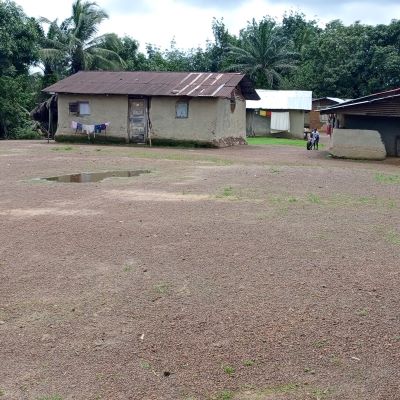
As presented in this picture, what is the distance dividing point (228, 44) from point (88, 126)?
101 ft

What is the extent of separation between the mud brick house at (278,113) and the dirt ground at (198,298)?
1127 inches

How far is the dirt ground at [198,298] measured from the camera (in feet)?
13.0

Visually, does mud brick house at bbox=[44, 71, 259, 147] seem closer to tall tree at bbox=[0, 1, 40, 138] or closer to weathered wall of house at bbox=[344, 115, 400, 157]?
weathered wall of house at bbox=[344, 115, 400, 157]

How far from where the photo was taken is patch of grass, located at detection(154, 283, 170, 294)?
5.63m

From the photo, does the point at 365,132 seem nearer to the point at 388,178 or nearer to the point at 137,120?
the point at 388,178

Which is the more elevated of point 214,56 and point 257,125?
point 214,56

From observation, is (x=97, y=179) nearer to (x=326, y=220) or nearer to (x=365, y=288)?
(x=326, y=220)

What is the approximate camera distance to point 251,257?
270 inches

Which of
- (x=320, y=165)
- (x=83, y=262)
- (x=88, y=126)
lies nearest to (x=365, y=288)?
(x=83, y=262)

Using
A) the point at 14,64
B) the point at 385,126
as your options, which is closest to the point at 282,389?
the point at 385,126

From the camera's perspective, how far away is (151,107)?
26.8 meters

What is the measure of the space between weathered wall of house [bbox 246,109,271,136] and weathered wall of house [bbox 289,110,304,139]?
173cm

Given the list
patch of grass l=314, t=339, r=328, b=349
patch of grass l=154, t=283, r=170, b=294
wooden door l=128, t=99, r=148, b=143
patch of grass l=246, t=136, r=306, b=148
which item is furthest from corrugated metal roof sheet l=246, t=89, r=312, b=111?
patch of grass l=314, t=339, r=328, b=349

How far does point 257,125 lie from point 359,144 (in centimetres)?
1959
